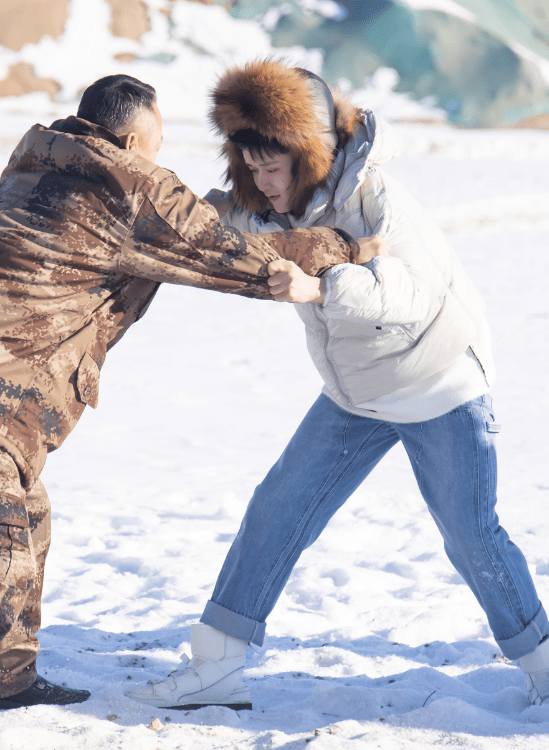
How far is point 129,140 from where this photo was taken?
1864 millimetres

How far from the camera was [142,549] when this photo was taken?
11.5 ft

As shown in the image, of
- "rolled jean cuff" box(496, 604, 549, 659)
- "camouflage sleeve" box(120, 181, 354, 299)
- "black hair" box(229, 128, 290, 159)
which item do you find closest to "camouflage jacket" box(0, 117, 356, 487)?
"camouflage sleeve" box(120, 181, 354, 299)

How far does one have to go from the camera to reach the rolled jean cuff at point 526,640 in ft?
6.91

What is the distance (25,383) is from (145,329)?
574 centimetres

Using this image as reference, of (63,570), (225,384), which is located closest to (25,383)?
(63,570)

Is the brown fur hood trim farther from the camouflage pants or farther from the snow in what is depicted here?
the snow

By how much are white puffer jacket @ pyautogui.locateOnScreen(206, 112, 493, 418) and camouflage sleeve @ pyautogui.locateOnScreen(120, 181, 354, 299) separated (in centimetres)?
9

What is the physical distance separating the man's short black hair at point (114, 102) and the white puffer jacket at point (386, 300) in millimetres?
505

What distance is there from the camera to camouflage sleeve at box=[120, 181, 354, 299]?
1781mm

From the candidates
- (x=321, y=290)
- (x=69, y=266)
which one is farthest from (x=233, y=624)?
(x=69, y=266)

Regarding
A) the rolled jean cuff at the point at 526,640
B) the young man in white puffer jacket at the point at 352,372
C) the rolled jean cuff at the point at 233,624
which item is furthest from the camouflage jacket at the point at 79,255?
the rolled jean cuff at the point at 526,640

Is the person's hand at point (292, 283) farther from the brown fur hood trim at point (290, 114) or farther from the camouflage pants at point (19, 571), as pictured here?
the camouflage pants at point (19, 571)

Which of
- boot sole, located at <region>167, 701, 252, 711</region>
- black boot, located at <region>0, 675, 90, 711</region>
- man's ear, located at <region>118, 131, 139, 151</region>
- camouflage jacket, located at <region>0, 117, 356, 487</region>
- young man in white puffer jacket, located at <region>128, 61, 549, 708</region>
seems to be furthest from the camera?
boot sole, located at <region>167, 701, 252, 711</region>

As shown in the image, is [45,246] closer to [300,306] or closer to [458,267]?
[300,306]
